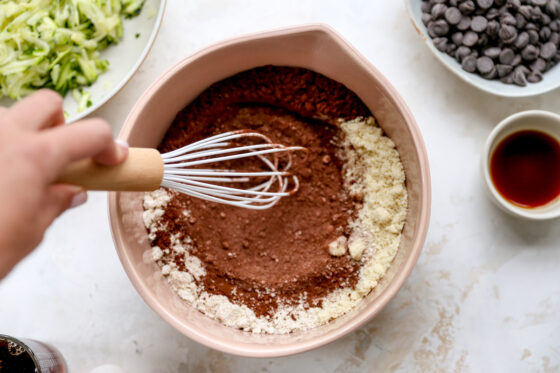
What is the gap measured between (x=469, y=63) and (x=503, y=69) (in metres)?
0.07

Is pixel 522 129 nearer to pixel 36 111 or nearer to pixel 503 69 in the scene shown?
pixel 503 69

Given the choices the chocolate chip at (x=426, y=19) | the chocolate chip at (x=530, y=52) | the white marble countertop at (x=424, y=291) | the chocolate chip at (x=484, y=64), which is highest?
the chocolate chip at (x=426, y=19)

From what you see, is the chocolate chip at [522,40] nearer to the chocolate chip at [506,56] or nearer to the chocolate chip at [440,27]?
the chocolate chip at [506,56]

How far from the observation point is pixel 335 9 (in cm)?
115

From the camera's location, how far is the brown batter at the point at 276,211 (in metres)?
1.04

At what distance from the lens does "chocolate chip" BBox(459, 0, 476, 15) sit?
1062 millimetres

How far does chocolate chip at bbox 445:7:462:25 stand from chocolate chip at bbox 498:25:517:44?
94mm

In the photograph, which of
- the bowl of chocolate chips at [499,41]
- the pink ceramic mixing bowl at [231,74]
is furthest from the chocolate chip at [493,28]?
the pink ceramic mixing bowl at [231,74]

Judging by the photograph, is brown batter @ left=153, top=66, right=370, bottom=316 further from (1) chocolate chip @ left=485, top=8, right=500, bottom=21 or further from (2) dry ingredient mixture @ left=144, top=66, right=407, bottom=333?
(1) chocolate chip @ left=485, top=8, right=500, bottom=21

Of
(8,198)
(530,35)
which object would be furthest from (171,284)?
(530,35)

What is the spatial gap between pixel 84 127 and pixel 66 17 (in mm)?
642

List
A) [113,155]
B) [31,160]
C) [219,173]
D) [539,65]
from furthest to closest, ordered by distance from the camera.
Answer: [539,65], [219,173], [113,155], [31,160]

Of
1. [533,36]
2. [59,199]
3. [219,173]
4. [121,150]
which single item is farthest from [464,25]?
[59,199]

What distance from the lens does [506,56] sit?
1065 millimetres
